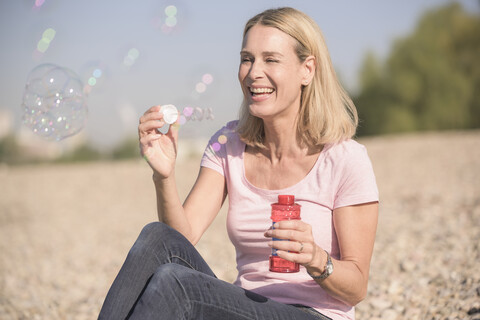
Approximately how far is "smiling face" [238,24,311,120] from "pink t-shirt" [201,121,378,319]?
30 cm

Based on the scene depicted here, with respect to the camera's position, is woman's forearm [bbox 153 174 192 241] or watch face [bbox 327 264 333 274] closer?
watch face [bbox 327 264 333 274]

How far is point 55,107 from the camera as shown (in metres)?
2.94

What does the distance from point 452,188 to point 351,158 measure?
666 centimetres

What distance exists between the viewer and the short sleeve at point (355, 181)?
209cm

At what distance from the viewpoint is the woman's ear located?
2.31 m

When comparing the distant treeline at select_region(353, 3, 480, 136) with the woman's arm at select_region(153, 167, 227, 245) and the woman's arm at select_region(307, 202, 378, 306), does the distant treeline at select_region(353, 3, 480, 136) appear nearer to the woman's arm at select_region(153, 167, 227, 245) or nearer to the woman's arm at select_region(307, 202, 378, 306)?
the woman's arm at select_region(153, 167, 227, 245)

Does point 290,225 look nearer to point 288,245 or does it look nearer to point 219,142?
point 288,245

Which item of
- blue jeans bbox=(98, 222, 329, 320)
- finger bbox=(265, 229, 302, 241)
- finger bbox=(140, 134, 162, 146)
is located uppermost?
finger bbox=(140, 134, 162, 146)

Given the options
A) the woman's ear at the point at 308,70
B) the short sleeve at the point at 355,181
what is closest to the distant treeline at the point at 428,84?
the woman's ear at the point at 308,70

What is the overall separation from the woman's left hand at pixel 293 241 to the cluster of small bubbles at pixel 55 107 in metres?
1.67

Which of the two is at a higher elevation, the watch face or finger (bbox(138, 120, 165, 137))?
finger (bbox(138, 120, 165, 137))

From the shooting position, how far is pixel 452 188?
8.21 meters

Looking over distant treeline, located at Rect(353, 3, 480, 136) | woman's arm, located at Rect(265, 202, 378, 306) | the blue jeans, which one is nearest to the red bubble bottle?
woman's arm, located at Rect(265, 202, 378, 306)

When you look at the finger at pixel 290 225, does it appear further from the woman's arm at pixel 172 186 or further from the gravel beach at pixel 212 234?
the gravel beach at pixel 212 234
